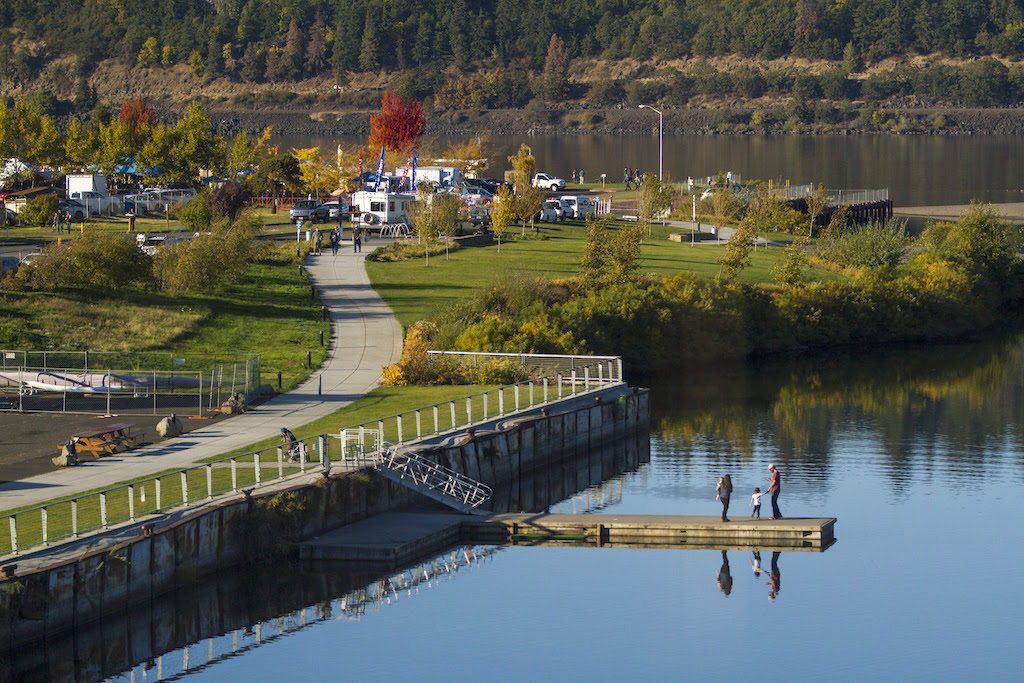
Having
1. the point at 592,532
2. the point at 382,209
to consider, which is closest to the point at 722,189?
the point at 382,209

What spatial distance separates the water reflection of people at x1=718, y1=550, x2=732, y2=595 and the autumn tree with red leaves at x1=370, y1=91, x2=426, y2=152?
108317 mm

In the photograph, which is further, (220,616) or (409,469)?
(409,469)

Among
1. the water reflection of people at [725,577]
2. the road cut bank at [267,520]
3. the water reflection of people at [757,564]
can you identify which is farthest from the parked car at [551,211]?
the water reflection of people at [725,577]

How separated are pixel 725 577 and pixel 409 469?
10.0 meters

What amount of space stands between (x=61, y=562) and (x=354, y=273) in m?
47.8

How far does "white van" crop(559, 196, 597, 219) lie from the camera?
108688 millimetres

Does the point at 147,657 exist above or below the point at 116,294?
below

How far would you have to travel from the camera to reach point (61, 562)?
32469mm

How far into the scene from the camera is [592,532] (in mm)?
40781

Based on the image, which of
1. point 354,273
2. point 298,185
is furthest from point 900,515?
point 298,185

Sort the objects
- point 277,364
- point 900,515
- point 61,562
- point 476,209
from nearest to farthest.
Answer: point 61,562 < point 900,515 < point 277,364 < point 476,209

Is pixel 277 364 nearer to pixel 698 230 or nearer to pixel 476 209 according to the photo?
pixel 476 209

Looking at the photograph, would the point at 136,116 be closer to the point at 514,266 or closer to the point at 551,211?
the point at 551,211

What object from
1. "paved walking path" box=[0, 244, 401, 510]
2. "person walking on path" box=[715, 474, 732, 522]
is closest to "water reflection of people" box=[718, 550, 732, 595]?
"person walking on path" box=[715, 474, 732, 522]
